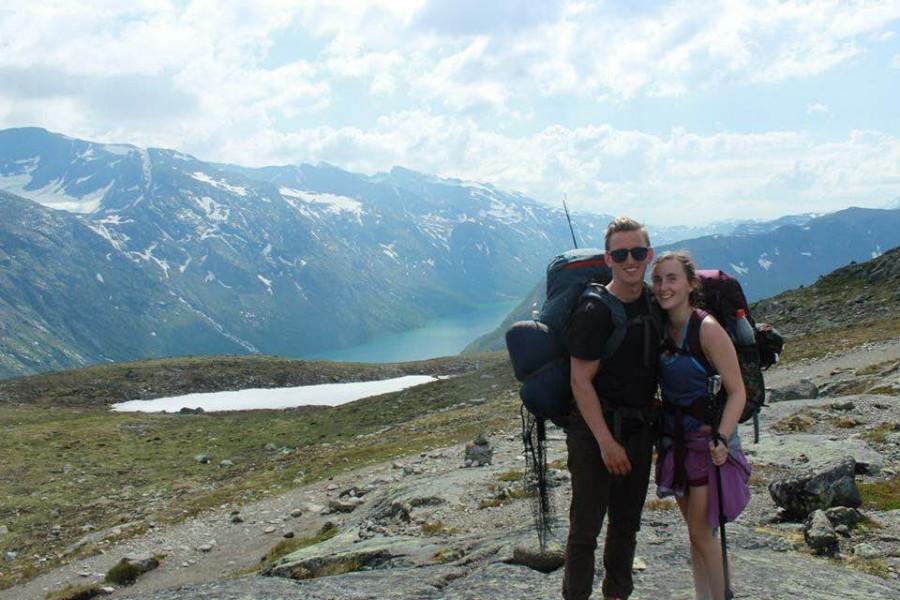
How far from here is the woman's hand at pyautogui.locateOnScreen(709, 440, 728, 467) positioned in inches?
237

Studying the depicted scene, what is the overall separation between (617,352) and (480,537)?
6.36m

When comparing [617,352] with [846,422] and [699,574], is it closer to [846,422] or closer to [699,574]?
[699,574]

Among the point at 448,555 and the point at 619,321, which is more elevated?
the point at 619,321

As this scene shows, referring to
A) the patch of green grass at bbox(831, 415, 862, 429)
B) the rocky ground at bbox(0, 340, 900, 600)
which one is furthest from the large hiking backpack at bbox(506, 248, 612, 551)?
the patch of green grass at bbox(831, 415, 862, 429)

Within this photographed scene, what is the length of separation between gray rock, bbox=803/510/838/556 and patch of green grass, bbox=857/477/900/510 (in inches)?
93.0

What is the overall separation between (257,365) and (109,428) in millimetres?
36116

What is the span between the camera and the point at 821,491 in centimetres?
1049

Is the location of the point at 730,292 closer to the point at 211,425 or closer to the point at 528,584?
the point at 528,584

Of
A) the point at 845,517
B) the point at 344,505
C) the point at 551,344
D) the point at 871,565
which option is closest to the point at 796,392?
the point at 845,517

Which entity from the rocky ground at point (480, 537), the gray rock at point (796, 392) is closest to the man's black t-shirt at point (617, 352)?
the rocky ground at point (480, 537)

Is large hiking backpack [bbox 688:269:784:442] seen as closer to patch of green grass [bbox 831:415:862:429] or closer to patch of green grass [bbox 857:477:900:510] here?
patch of green grass [bbox 857:477:900:510]

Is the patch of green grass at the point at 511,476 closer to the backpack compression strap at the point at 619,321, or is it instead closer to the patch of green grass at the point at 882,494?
the patch of green grass at the point at 882,494

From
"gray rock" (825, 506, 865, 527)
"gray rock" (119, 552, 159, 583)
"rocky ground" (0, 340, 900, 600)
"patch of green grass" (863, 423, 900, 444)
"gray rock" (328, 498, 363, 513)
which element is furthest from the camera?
"gray rock" (328, 498, 363, 513)

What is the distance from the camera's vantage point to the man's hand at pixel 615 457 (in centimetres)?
→ 587
